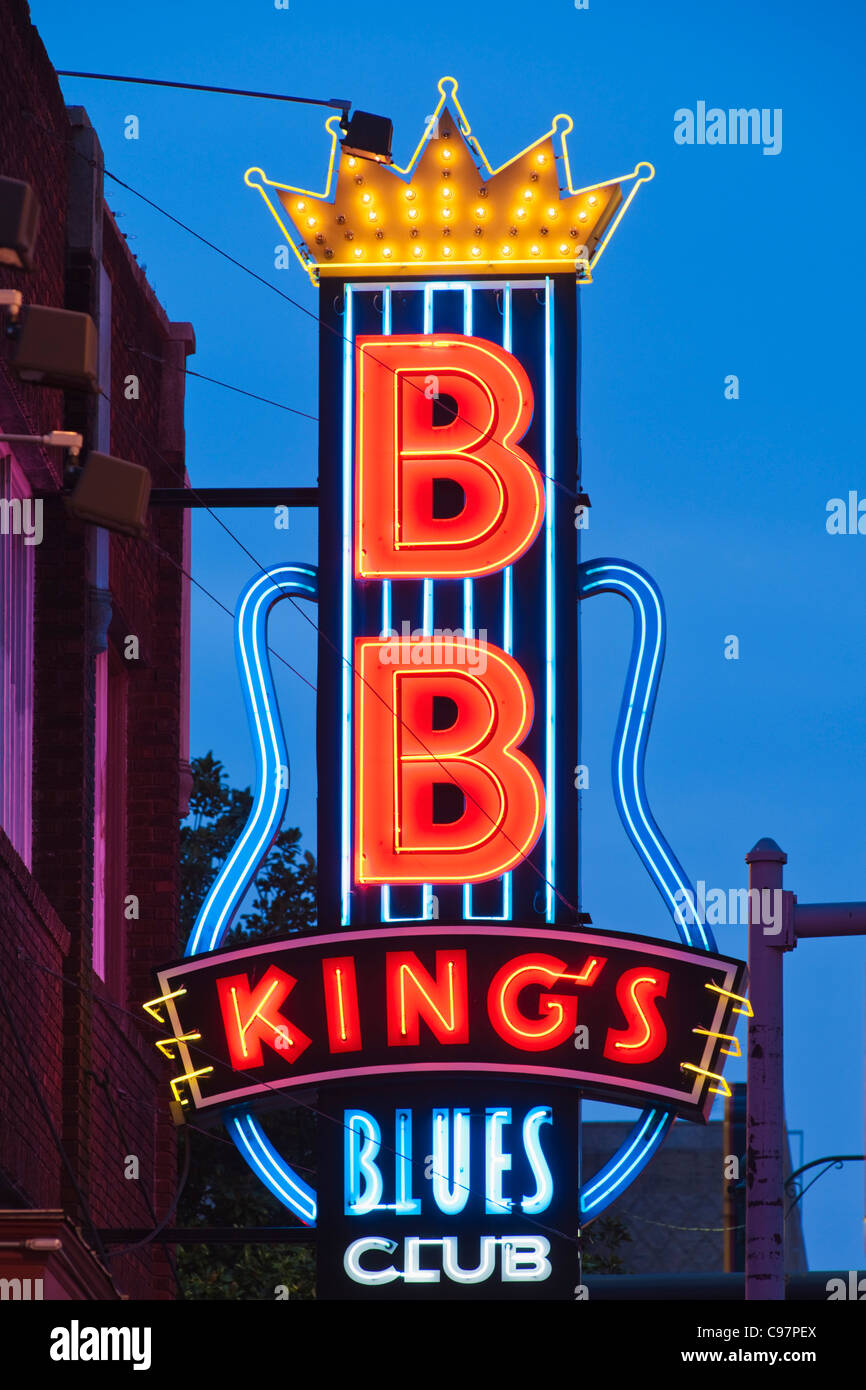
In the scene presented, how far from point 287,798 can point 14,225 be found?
8.97 metres

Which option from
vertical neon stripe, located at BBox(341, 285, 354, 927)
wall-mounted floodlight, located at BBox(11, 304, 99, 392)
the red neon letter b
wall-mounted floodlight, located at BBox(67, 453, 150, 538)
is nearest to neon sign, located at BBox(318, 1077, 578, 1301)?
vertical neon stripe, located at BBox(341, 285, 354, 927)

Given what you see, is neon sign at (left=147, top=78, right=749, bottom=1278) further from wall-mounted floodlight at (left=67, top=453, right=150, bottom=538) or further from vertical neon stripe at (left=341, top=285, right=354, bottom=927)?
wall-mounted floodlight at (left=67, top=453, right=150, bottom=538)

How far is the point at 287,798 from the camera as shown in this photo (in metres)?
20.1

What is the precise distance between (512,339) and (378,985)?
5237mm

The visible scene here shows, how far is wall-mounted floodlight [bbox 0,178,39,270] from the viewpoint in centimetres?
1165

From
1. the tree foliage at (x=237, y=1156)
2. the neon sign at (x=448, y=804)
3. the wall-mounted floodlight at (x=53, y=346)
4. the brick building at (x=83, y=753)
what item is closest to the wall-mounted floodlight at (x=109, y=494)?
the wall-mounted floodlight at (x=53, y=346)

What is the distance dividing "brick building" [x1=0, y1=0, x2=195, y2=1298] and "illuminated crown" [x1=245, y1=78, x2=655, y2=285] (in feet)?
5.14

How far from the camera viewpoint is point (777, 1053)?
1456cm

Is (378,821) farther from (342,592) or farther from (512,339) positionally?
(512,339)

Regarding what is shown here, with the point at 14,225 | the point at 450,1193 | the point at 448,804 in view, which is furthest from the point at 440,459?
the point at 14,225

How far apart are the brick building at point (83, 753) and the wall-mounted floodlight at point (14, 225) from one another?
2.50 m

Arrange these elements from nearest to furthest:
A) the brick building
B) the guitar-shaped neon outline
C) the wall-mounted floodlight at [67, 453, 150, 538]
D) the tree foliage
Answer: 1. the wall-mounted floodlight at [67, 453, 150, 538]
2. the brick building
3. the guitar-shaped neon outline
4. the tree foliage

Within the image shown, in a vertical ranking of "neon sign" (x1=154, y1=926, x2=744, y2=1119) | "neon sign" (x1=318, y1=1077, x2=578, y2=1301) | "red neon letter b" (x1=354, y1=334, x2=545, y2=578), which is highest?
"red neon letter b" (x1=354, y1=334, x2=545, y2=578)
